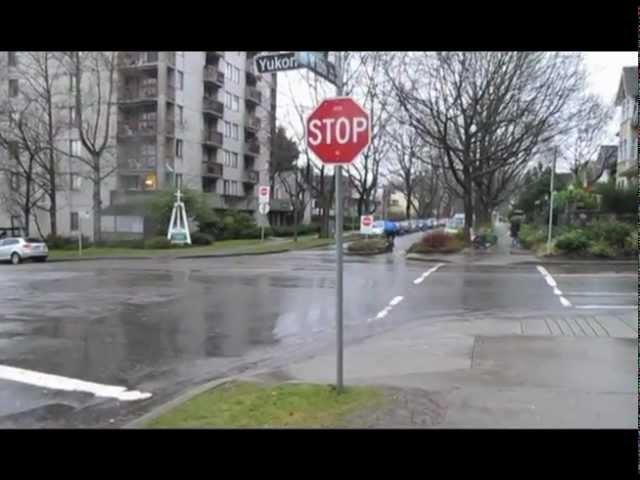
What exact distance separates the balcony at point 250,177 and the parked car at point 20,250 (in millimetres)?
32334

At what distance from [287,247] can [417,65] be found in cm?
1389

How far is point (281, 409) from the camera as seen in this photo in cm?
547

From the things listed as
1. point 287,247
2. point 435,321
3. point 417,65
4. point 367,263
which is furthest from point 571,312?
point 287,247

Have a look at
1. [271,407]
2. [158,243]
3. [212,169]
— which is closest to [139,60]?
[212,169]

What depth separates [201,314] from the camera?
1216cm

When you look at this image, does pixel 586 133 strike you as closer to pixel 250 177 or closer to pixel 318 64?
pixel 250 177

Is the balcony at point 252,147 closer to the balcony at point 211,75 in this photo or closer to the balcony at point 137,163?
the balcony at point 211,75

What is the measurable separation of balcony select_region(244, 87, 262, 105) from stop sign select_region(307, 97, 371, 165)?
5916 cm

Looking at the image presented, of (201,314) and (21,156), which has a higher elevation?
(21,156)

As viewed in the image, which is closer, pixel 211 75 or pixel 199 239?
pixel 199 239

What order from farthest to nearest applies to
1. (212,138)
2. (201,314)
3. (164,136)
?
(212,138), (164,136), (201,314)

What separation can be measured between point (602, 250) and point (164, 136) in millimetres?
35566

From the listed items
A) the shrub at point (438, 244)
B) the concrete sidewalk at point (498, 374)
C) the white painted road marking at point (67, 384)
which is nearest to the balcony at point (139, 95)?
the shrub at point (438, 244)
